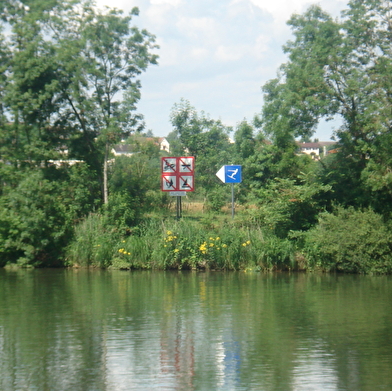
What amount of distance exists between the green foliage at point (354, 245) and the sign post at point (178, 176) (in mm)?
6131

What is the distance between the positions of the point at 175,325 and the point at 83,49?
17.0 meters

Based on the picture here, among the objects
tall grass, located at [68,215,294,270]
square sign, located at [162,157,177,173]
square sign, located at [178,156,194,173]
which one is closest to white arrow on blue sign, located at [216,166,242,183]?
square sign, located at [178,156,194,173]

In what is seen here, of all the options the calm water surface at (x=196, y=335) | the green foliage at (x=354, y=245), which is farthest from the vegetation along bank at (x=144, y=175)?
the calm water surface at (x=196, y=335)

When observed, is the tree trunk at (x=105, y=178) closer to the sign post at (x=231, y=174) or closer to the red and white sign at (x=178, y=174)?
the red and white sign at (x=178, y=174)

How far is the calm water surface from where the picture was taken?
8.68m

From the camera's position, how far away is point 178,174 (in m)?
25.7

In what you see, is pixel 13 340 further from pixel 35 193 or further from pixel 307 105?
pixel 307 105

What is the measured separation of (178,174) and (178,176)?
0.09 metres

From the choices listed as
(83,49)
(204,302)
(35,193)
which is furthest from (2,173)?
(204,302)

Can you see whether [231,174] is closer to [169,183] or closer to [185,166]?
[185,166]

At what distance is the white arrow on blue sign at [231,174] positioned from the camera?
25844mm

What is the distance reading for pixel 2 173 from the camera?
25.1 m

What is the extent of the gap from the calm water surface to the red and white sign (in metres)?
7.11

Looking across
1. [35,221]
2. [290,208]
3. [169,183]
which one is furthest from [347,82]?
[35,221]
